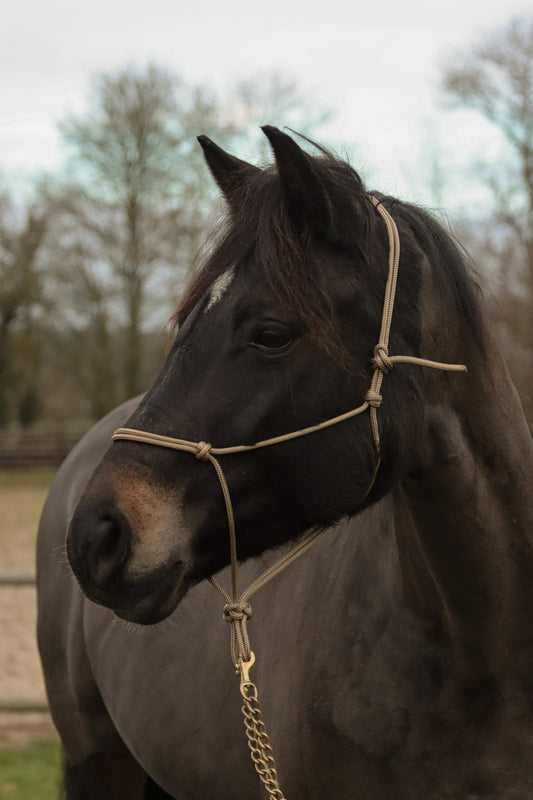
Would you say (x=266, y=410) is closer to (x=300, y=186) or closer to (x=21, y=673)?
(x=300, y=186)

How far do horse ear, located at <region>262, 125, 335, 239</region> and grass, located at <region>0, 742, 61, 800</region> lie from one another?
158 inches

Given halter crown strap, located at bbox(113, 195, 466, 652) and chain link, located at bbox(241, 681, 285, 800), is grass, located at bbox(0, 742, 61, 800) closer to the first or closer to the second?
chain link, located at bbox(241, 681, 285, 800)

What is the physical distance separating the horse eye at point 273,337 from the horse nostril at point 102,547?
47cm

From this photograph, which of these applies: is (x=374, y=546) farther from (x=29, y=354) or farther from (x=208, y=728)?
(x=29, y=354)

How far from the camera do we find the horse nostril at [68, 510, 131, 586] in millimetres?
1654

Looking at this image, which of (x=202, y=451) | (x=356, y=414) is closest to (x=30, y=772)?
(x=202, y=451)

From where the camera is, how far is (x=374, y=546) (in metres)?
2.21

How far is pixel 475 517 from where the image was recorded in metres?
1.93

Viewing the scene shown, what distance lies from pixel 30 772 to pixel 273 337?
456 centimetres

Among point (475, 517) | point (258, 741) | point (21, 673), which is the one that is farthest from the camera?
point (21, 673)

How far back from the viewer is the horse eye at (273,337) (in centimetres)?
175

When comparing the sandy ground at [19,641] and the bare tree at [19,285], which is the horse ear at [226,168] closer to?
the sandy ground at [19,641]

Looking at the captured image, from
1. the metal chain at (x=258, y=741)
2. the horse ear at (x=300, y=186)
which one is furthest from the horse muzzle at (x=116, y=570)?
the horse ear at (x=300, y=186)

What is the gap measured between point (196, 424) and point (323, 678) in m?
0.82
